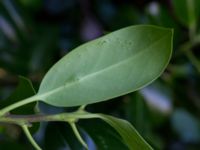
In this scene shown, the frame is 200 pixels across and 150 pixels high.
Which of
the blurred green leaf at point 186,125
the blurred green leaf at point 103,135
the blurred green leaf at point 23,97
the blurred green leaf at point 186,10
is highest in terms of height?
the blurred green leaf at point 23,97

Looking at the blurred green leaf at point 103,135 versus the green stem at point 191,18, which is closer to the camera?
the blurred green leaf at point 103,135

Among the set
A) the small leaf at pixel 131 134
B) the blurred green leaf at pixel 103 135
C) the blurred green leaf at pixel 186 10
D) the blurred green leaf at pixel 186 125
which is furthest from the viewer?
the blurred green leaf at pixel 186 125

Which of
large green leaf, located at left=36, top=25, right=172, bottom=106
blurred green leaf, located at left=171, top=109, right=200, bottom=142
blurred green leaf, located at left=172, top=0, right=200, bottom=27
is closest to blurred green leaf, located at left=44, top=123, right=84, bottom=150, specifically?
large green leaf, located at left=36, top=25, right=172, bottom=106

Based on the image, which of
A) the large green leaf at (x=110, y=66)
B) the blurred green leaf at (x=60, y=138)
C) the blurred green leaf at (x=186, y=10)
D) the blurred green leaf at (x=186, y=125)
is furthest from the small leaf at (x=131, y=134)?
the blurred green leaf at (x=186, y=125)

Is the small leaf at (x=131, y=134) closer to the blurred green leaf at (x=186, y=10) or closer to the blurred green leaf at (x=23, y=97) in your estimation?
the blurred green leaf at (x=23, y=97)

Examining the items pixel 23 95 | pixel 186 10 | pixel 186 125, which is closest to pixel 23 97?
pixel 23 95

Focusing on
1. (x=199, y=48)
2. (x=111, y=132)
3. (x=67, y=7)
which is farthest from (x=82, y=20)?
(x=111, y=132)
